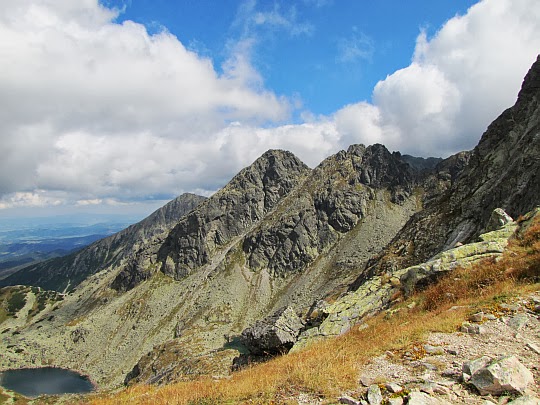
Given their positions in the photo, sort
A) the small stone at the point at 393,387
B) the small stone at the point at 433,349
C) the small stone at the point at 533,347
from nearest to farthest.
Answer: the small stone at the point at 393,387, the small stone at the point at 533,347, the small stone at the point at 433,349

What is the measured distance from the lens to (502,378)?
26.4 ft

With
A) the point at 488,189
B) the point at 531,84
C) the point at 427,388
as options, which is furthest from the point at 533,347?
the point at 531,84

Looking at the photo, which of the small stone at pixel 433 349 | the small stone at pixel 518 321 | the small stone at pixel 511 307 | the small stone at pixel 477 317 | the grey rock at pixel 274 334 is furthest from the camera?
the grey rock at pixel 274 334

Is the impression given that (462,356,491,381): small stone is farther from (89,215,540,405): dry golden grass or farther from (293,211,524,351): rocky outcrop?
(293,211,524,351): rocky outcrop

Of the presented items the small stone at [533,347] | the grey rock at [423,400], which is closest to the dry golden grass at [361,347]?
the grey rock at [423,400]

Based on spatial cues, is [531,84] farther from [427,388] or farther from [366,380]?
[427,388]

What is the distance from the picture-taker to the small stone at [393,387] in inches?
359

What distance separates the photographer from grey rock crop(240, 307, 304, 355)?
34281mm

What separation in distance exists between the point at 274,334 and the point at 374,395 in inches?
1058

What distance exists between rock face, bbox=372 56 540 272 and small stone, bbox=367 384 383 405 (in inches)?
1530

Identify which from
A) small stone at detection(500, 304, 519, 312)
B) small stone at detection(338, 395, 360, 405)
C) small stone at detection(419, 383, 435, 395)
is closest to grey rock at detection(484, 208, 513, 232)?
small stone at detection(500, 304, 519, 312)

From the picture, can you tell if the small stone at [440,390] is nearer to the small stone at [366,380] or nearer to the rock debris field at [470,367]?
the rock debris field at [470,367]

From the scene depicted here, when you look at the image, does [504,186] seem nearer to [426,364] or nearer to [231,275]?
[426,364]

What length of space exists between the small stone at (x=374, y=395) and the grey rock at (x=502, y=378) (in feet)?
7.98
